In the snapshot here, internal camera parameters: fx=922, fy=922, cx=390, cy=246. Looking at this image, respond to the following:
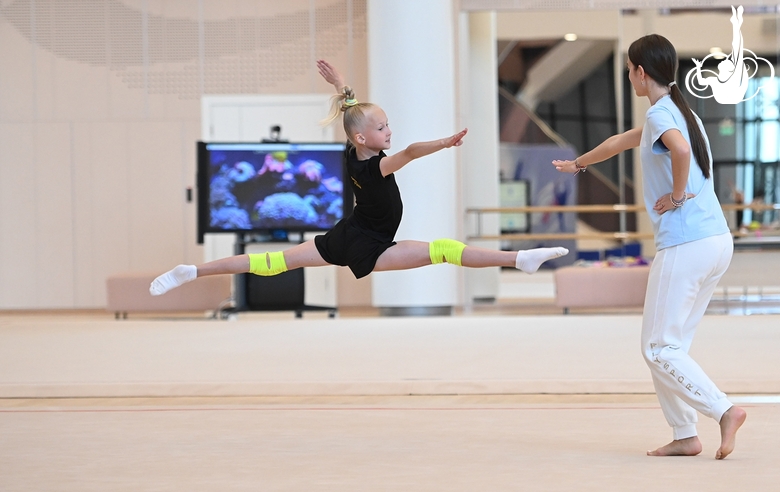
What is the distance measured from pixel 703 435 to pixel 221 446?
1889 millimetres

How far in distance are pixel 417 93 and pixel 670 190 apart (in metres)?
6.15

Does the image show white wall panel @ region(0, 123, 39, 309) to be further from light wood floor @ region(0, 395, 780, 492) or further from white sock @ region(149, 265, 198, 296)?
white sock @ region(149, 265, 198, 296)

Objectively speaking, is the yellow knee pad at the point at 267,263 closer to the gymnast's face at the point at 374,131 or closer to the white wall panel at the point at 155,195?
Result: the gymnast's face at the point at 374,131

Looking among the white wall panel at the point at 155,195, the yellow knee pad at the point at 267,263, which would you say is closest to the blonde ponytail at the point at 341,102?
the yellow knee pad at the point at 267,263

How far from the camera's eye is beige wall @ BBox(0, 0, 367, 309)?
11.3m

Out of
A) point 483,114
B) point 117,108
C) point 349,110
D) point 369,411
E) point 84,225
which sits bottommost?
point 369,411

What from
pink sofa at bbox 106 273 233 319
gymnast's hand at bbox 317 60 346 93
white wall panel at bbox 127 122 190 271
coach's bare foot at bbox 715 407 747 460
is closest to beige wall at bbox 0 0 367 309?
white wall panel at bbox 127 122 190 271

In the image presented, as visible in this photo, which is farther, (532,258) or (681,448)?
(532,258)

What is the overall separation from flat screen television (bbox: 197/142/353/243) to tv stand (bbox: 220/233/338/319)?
29 cm

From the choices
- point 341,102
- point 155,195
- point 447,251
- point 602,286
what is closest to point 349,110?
point 341,102

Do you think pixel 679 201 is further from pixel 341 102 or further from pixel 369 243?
pixel 341 102

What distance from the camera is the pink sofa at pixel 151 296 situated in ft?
31.7

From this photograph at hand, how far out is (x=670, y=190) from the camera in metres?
3.19

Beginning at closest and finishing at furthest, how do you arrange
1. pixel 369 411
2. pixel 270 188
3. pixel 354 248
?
pixel 354 248 → pixel 369 411 → pixel 270 188
